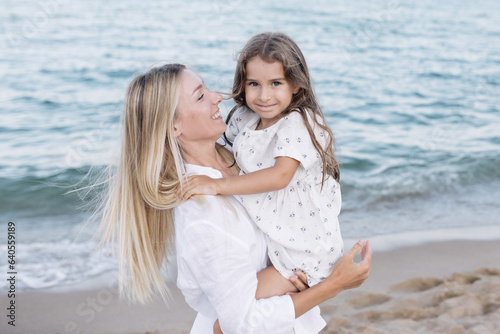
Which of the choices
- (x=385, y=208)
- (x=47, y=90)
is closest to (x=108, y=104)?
(x=47, y=90)

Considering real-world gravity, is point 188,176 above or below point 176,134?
below

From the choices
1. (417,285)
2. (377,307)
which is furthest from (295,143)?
(417,285)

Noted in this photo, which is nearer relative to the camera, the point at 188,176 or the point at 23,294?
the point at 188,176

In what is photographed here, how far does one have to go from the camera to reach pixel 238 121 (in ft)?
8.79

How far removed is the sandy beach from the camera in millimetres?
3930

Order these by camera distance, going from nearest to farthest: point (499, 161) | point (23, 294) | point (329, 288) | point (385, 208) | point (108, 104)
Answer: point (329, 288), point (23, 294), point (385, 208), point (499, 161), point (108, 104)

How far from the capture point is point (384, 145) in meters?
8.45

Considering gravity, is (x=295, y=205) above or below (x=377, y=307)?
above

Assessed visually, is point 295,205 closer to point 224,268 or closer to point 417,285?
point 224,268

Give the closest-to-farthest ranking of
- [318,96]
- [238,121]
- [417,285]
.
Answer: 1. [238,121]
2. [318,96]
3. [417,285]

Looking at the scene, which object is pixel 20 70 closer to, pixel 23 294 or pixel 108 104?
pixel 108 104

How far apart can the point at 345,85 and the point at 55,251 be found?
Result: 7.85 meters

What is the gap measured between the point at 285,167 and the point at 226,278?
543 millimetres

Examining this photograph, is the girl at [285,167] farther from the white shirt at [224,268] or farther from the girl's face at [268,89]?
the white shirt at [224,268]
